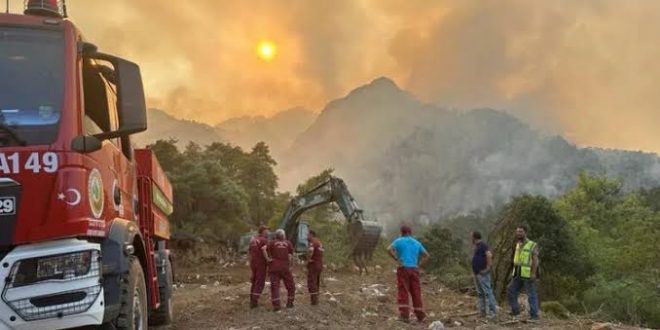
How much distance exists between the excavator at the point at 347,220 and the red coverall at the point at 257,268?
692cm

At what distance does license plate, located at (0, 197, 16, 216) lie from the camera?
3.79 metres

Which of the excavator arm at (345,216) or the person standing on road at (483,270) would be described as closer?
the person standing on road at (483,270)

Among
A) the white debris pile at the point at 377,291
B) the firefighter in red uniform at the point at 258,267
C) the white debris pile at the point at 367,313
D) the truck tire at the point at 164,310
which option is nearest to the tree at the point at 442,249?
the white debris pile at the point at 377,291

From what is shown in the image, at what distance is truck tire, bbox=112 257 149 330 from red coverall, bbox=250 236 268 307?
6.46 m

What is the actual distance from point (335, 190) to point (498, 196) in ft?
590

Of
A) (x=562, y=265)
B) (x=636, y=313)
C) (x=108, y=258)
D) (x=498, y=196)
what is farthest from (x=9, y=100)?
(x=498, y=196)

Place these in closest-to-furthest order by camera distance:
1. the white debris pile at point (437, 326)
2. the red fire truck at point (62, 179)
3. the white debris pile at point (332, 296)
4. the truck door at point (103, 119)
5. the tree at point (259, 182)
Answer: the red fire truck at point (62, 179), the truck door at point (103, 119), the white debris pile at point (437, 326), the white debris pile at point (332, 296), the tree at point (259, 182)

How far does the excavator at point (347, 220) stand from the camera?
1864cm

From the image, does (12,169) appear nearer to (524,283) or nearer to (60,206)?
(60,206)

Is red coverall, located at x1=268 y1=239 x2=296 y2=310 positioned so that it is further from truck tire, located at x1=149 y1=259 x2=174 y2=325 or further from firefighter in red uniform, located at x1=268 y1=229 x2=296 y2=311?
truck tire, located at x1=149 y1=259 x2=174 y2=325

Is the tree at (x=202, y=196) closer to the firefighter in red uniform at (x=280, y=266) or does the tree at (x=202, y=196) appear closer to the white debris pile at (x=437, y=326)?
the firefighter in red uniform at (x=280, y=266)

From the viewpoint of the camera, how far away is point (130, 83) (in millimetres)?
4336

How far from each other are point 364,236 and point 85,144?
14.7 metres

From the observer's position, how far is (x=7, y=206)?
3.80m
